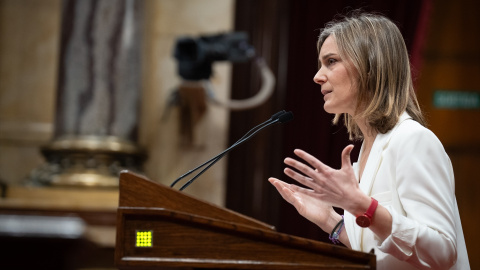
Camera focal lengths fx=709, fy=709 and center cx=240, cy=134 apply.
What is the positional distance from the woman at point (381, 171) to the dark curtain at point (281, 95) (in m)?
2.46

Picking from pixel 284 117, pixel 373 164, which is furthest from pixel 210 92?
pixel 373 164

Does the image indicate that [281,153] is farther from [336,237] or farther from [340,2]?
[336,237]

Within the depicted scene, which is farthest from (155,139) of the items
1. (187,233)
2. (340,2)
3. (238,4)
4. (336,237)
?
(187,233)

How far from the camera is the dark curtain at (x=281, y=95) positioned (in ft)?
14.4

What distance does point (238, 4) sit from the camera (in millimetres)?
4516

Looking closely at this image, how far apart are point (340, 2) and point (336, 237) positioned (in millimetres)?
2870

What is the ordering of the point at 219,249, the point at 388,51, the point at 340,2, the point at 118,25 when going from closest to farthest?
the point at 219,249 → the point at 388,51 → the point at 118,25 → the point at 340,2

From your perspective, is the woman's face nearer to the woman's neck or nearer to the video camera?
the woman's neck

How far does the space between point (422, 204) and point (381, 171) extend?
16 centimetres

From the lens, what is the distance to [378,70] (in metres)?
1.67

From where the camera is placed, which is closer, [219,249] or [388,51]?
[219,249]

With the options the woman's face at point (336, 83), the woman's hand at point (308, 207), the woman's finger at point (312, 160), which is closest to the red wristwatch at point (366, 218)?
the woman's finger at point (312, 160)

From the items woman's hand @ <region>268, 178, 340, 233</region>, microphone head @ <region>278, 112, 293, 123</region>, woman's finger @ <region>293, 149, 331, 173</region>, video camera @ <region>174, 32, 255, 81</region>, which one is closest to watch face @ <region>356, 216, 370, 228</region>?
woman's finger @ <region>293, 149, 331, 173</region>

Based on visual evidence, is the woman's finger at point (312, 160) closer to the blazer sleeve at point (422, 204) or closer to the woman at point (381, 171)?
the woman at point (381, 171)
